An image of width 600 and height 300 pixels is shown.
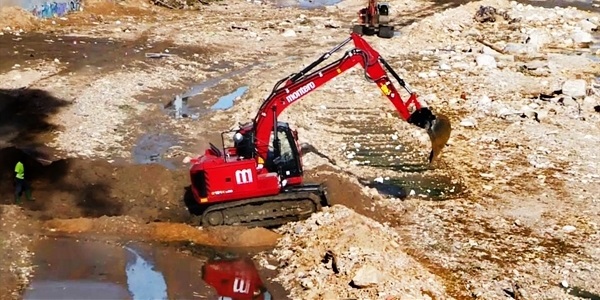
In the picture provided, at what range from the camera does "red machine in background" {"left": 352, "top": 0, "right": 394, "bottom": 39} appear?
35906 mm

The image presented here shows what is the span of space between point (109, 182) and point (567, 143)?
12275 millimetres

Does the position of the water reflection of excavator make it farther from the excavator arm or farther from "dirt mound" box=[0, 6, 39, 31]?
"dirt mound" box=[0, 6, 39, 31]

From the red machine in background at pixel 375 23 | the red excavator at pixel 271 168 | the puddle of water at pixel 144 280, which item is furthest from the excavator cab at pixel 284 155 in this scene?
the red machine in background at pixel 375 23

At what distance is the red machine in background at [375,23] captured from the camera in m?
35.9

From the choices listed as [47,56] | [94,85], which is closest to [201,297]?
[94,85]

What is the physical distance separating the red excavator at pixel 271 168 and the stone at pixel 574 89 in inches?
434

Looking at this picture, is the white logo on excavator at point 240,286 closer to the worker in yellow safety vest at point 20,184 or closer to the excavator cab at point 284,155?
the excavator cab at point 284,155

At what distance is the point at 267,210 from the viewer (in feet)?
51.1

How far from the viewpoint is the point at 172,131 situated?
74.1 feet

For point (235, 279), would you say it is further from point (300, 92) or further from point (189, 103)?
point (189, 103)

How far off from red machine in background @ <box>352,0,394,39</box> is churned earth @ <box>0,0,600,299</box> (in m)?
0.92

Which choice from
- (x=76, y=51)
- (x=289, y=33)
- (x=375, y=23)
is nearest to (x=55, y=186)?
(x=76, y=51)

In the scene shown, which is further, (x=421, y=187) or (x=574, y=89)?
(x=574, y=89)

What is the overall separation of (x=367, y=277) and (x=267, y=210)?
3.76 metres
